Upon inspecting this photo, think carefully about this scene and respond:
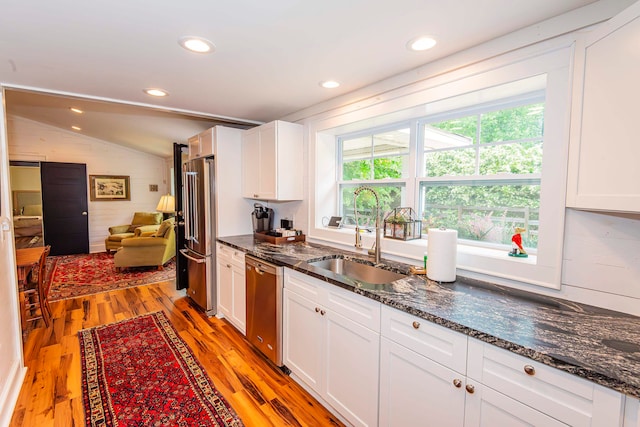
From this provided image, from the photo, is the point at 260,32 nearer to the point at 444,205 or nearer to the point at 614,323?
the point at 444,205

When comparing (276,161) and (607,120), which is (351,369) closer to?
(607,120)

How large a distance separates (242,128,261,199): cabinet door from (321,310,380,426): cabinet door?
5.97 ft

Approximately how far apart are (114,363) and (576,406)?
9.74 feet

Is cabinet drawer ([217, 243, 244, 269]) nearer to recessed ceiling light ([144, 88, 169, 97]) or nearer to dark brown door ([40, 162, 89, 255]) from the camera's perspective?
recessed ceiling light ([144, 88, 169, 97])

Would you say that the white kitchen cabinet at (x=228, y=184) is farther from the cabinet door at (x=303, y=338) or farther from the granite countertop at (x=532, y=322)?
the granite countertop at (x=532, y=322)

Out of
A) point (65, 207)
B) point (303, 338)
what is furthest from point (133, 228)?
point (303, 338)

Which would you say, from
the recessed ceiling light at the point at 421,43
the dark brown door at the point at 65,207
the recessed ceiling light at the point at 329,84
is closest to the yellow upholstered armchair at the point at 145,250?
the dark brown door at the point at 65,207

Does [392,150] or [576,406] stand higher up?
[392,150]

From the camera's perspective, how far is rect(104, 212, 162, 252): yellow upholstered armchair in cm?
627

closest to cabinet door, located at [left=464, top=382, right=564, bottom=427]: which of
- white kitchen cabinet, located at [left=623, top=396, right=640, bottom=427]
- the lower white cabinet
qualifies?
the lower white cabinet

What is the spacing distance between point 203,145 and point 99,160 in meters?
5.02

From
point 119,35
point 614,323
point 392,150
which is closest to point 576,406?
point 614,323

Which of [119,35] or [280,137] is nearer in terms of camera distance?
[119,35]

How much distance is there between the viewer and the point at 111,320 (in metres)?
3.23
